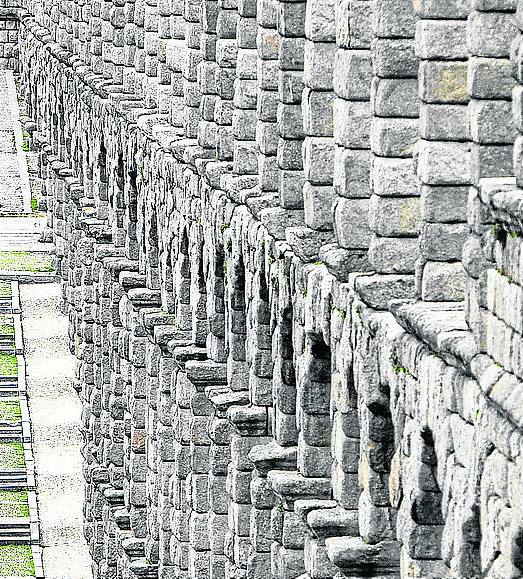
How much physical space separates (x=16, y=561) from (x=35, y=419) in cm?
1197

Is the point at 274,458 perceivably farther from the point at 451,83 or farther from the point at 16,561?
the point at 16,561

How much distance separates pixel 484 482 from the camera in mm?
23672

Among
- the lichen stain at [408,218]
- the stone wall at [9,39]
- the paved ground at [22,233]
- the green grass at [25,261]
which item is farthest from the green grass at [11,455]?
the stone wall at [9,39]

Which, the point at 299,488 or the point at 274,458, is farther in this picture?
the point at 274,458

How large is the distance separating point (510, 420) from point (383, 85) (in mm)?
8168

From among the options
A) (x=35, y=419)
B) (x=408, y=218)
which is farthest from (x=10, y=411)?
(x=408, y=218)

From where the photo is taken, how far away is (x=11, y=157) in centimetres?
10706

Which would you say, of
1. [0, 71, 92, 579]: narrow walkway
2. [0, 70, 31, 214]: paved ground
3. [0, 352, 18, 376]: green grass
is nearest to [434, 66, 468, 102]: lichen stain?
[0, 71, 92, 579]: narrow walkway

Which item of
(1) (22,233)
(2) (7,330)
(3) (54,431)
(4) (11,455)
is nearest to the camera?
(4) (11,455)

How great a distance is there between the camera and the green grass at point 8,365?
251 feet

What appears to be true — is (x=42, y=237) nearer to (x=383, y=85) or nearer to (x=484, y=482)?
(x=383, y=85)

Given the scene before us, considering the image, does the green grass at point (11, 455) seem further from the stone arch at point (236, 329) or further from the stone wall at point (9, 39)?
the stone wall at point (9, 39)

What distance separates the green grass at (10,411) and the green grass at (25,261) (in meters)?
16.8

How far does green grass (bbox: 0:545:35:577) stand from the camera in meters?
58.8
